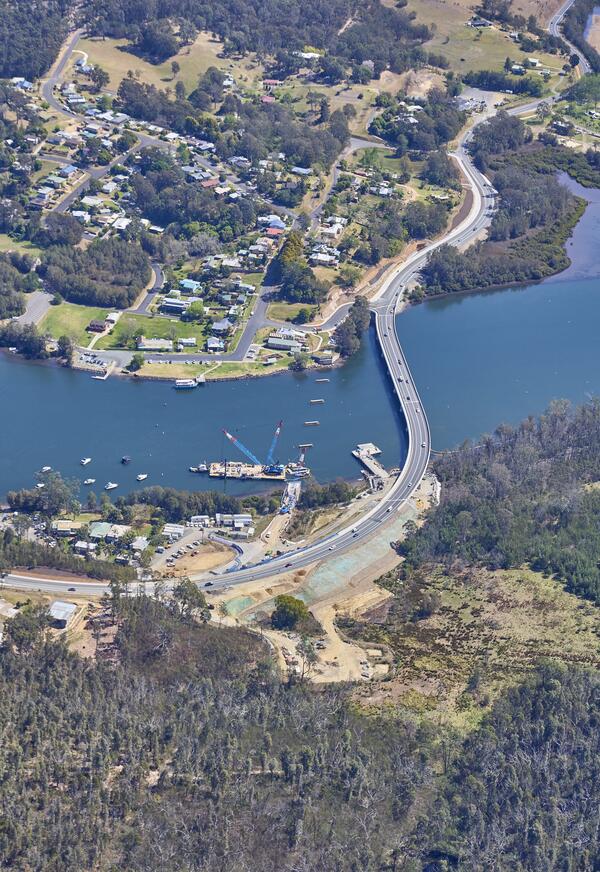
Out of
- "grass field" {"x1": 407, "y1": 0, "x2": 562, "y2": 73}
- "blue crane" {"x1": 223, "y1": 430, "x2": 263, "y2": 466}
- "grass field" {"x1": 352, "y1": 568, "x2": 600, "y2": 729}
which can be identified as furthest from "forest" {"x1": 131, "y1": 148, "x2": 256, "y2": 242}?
"grass field" {"x1": 352, "y1": 568, "x2": 600, "y2": 729}

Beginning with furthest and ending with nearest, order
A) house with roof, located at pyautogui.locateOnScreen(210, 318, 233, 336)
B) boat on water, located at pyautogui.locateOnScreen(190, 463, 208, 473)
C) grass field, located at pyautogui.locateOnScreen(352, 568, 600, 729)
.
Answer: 1. house with roof, located at pyautogui.locateOnScreen(210, 318, 233, 336)
2. boat on water, located at pyautogui.locateOnScreen(190, 463, 208, 473)
3. grass field, located at pyautogui.locateOnScreen(352, 568, 600, 729)

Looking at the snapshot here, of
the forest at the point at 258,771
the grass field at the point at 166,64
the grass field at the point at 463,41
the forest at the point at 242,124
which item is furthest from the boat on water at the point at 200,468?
the grass field at the point at 463,41

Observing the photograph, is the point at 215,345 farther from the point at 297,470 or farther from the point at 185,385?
the point at 297,470

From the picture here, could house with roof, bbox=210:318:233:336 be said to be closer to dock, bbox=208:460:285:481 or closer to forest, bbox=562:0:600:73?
dock, bbox=208:460:285:481

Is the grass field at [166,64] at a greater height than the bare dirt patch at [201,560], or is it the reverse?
the grass field at [166,64]

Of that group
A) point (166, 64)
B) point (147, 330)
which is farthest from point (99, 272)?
point (166, 64)

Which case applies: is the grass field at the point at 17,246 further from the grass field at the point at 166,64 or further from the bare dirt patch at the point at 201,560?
the bare dirt patch at the point at 201,560

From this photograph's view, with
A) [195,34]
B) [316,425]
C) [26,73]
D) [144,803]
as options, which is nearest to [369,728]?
[144,803]
